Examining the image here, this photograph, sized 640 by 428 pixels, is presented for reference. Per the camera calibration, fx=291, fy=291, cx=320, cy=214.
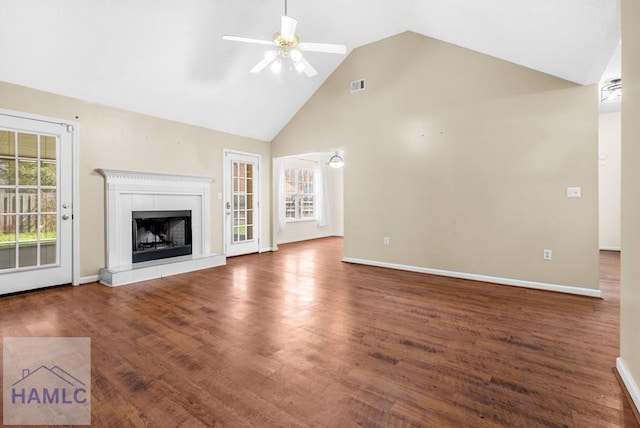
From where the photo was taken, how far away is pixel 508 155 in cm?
389

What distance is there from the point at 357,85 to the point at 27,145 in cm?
483

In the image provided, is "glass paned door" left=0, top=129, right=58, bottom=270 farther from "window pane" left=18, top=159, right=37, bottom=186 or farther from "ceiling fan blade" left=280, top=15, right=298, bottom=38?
"ceiling fan blade" left=280, top=15, right=298, bottom=38

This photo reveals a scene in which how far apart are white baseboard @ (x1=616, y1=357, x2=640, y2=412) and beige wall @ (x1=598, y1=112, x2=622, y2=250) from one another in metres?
6.38

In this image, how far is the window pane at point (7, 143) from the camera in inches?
136

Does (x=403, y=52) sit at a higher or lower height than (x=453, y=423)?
higher

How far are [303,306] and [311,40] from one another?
163 inches

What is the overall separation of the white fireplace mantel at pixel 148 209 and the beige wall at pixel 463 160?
253cm

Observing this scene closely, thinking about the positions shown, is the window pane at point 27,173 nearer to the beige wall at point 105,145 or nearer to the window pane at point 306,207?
the beige wall at point 105,145

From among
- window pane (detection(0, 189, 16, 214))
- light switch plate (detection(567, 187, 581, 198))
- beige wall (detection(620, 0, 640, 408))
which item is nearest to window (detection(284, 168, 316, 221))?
window pane (detection(0, 189, 16, 214))

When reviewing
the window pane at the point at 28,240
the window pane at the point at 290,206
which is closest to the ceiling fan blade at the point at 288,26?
the window pane at the point at 28,240

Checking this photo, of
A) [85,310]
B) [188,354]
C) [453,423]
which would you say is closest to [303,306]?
[188,354]

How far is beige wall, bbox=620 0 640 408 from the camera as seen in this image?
1.66m

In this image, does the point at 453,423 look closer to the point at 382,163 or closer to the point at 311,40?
the point at 382,163

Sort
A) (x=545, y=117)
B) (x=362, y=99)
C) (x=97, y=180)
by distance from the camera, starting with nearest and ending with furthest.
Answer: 1. (x=545, y=117)
2. (x=97, y=180)
3. (x=362, y=99)
